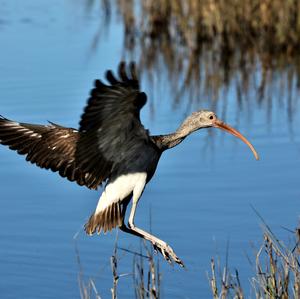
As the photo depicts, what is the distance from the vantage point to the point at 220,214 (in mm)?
9617

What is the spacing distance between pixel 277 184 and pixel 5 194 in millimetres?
2537

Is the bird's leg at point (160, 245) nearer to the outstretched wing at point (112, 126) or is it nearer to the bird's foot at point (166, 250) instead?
the bird's foot at point (166, 250)

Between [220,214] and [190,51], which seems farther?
[190,51]

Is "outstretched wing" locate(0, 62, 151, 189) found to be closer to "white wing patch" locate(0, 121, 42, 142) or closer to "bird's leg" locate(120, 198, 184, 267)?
"white wing patch" locate(0, 121, 42, 142)

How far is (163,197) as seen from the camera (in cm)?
1020

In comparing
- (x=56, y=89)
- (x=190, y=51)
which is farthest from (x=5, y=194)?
(x=190, y=51)

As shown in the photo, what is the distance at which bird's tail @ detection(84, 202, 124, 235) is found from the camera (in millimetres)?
7734

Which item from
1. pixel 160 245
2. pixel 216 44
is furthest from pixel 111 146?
pixel 216 44

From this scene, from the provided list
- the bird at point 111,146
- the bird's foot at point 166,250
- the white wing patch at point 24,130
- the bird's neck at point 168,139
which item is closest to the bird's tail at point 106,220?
the bird at point 111,146

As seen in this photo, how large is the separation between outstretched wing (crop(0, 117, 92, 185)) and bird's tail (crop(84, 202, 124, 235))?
42cm

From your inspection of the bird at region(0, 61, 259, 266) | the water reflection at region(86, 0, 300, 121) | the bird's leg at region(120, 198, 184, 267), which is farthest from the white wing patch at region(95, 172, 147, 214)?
the water reflection at region(86, 0, 300, 121)

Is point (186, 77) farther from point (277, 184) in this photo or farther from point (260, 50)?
point (277, 184)

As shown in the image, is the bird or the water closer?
the bird

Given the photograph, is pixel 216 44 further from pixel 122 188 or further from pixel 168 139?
pixel 122 188
